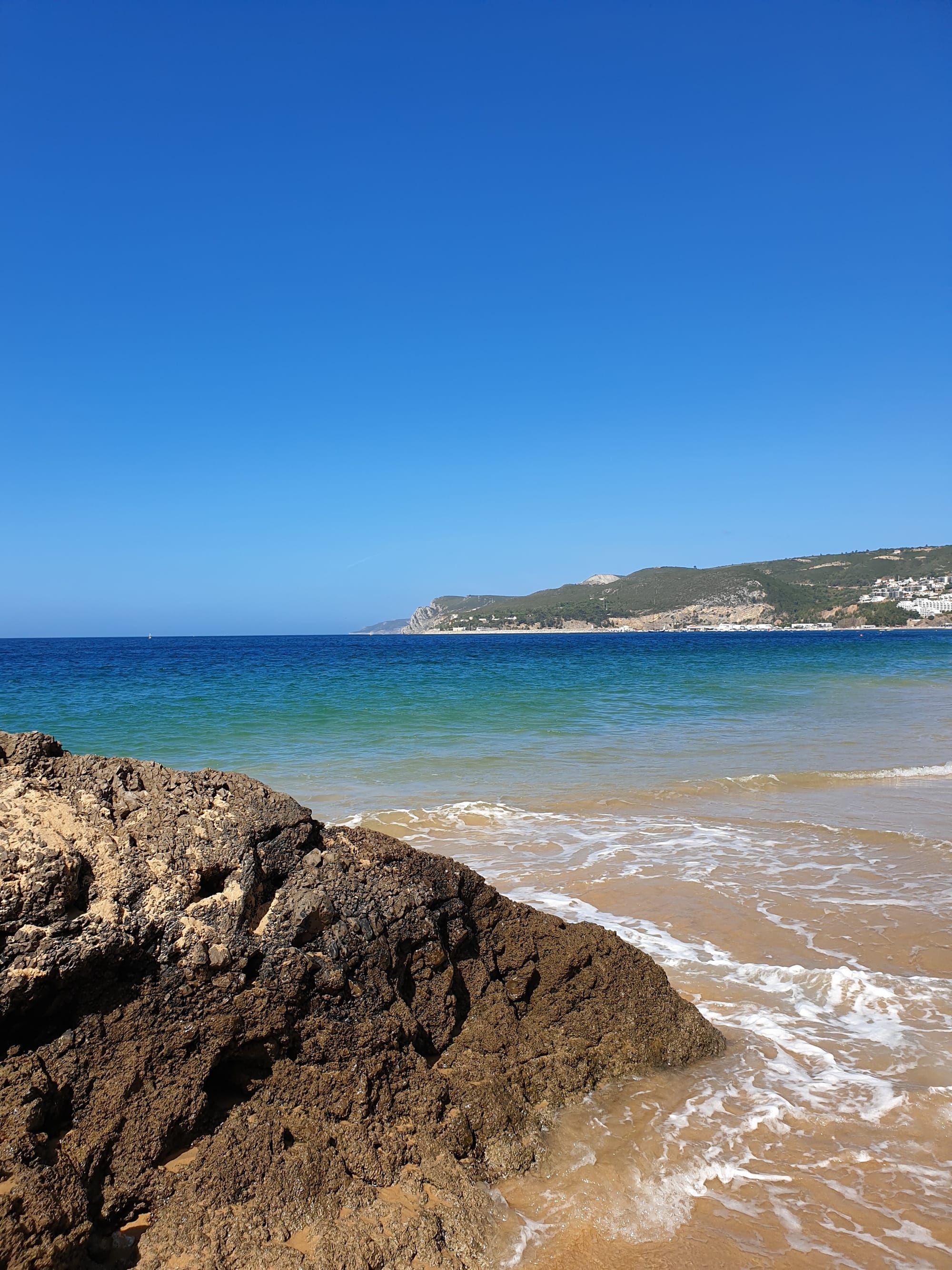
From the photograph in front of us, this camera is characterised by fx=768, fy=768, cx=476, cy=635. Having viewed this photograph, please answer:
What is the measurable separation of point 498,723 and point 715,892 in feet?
35.0

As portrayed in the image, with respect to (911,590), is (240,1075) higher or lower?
lower

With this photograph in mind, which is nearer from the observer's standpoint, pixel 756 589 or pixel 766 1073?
pixel 766 1073

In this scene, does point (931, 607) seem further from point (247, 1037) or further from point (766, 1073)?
point (247, 1037)

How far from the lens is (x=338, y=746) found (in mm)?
13734

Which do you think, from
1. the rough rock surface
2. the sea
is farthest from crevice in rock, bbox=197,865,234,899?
the sea

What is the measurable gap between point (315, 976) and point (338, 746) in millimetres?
11026

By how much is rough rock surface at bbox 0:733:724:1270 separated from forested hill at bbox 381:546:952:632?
119 meters

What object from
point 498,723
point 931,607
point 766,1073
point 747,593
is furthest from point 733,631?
point 766,1073

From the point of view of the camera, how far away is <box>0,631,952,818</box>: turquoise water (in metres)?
10.9

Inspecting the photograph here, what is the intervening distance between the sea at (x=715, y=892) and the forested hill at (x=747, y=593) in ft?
354

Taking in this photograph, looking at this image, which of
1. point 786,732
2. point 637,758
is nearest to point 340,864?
point 637,758

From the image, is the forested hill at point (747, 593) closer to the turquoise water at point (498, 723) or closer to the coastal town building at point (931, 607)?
the coastal town building at point (931, 607)

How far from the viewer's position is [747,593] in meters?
130

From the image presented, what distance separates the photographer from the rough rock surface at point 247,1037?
7.76ft
